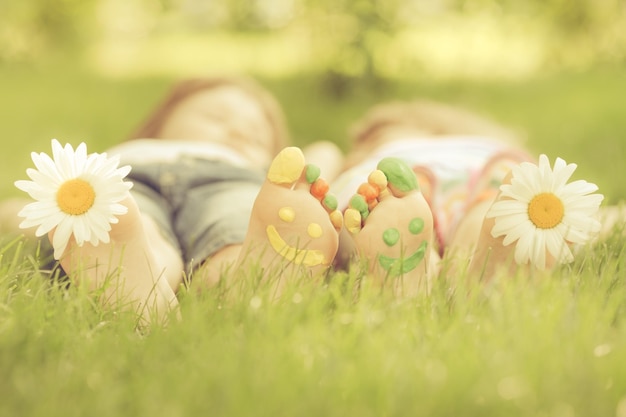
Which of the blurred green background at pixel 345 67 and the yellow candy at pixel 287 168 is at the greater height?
the blurred green background at pixel 345 67

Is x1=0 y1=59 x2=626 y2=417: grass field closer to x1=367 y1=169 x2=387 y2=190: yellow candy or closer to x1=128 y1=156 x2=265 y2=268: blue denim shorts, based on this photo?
x1=367 y1=169 x2=387 y2=190: yellow candy

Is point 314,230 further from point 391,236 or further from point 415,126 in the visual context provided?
point 415,126

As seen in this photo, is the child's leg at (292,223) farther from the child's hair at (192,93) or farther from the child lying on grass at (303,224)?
Answer: the child's hair at (192,93)

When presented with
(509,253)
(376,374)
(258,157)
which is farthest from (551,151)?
(376,374)

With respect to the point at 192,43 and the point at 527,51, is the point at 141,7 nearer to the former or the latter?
the point at 192,43

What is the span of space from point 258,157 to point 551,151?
3.88ft

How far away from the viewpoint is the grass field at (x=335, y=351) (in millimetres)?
830

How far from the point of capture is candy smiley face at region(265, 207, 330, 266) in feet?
3.83

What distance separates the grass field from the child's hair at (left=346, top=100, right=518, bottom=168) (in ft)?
3.36

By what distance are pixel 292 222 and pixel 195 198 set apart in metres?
0.66

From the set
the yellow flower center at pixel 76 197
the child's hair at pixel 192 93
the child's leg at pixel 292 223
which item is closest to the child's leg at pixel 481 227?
the child's leg at pixel 292 223

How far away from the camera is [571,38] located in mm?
5348

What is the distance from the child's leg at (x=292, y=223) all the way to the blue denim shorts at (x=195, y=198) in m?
0.31

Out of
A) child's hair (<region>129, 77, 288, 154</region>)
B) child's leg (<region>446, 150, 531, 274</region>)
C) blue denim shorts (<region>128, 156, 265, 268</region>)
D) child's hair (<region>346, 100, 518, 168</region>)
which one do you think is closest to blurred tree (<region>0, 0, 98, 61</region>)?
child's hair (<region>129, 77, 288, 154</region>)
